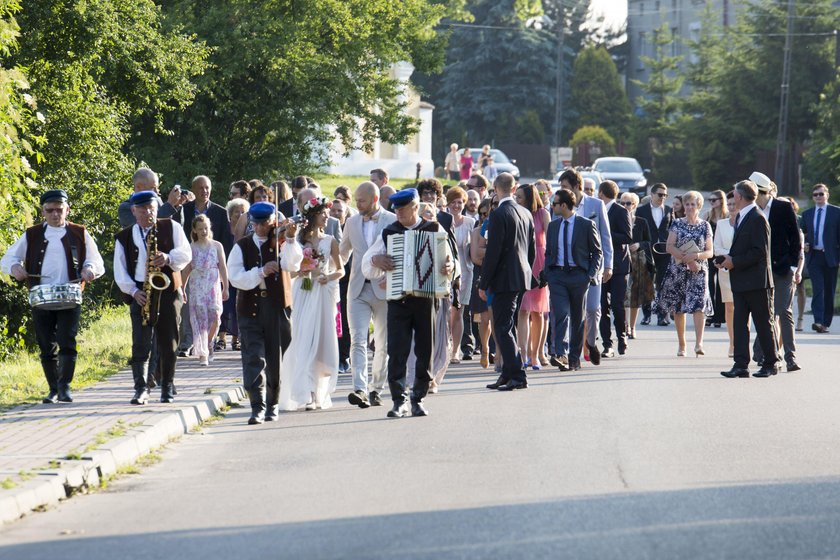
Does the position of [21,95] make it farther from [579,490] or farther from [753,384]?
[579,490]

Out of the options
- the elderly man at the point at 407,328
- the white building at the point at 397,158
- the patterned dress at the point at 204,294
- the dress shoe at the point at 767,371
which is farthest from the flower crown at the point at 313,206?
the white building at the point at 397,158

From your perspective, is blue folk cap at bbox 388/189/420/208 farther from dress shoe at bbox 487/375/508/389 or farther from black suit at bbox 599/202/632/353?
black suit at bbox 599/202/632/353

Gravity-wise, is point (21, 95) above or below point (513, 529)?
above

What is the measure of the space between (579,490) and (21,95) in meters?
12.3

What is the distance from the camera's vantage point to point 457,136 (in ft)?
288

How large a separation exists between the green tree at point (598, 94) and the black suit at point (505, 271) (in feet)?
231

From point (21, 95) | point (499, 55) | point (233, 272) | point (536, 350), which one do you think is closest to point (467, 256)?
point (536, 350)

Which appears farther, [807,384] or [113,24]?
[113,24]

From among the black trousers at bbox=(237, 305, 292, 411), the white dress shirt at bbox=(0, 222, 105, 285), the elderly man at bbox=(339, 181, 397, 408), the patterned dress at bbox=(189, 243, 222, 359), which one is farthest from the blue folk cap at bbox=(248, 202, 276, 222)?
the patterned dress at bbox=(189, 243, 222, 359)

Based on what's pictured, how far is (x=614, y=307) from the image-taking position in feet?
59.9

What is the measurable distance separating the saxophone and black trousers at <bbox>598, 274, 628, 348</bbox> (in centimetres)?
690

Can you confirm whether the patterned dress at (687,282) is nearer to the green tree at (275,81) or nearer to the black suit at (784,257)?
the black suit at (784,257)

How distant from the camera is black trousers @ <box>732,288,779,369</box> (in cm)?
1539

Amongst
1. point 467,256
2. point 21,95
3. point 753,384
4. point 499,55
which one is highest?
point 499,55
